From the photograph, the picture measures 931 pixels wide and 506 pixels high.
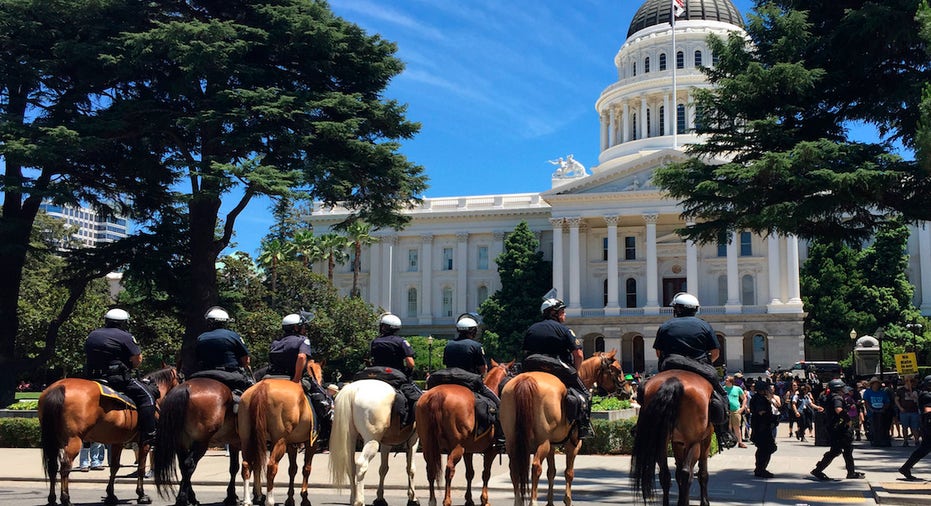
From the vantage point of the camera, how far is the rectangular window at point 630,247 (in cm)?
7862

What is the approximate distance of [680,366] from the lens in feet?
34.2

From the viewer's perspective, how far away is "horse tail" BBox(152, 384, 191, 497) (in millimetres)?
10859

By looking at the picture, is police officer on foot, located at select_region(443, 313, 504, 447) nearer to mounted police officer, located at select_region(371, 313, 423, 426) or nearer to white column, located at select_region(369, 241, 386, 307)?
mounted police officer, located at select_region(371, 313, 423, 426)

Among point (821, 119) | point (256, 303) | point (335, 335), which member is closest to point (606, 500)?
point (821, 119)

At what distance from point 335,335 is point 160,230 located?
27.9 m

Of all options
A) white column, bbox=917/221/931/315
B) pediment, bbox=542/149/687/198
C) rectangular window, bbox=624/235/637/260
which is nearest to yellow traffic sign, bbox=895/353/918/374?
pediment, bbox=542/149/687/198

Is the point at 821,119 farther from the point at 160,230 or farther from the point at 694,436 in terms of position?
the point at 160,230

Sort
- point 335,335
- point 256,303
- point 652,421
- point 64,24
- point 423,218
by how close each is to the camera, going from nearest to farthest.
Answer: point 652,421
point 64,24
point 256,303
point 335,335
point 423,218

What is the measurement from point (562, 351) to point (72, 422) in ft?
20.5

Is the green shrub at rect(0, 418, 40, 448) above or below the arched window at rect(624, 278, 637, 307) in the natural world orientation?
below

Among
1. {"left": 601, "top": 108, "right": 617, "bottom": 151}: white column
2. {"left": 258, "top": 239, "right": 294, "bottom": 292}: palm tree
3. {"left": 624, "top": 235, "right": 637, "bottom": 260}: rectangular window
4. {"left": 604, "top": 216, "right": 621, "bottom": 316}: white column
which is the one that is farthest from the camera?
{"left": 601, "top": 108, "right": 617, "bottom": 151}: white column

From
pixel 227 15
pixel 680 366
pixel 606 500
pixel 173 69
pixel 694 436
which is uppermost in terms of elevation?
pixel 227 15

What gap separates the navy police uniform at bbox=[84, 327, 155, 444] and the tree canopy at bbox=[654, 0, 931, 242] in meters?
10.7

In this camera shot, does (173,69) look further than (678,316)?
Yes
